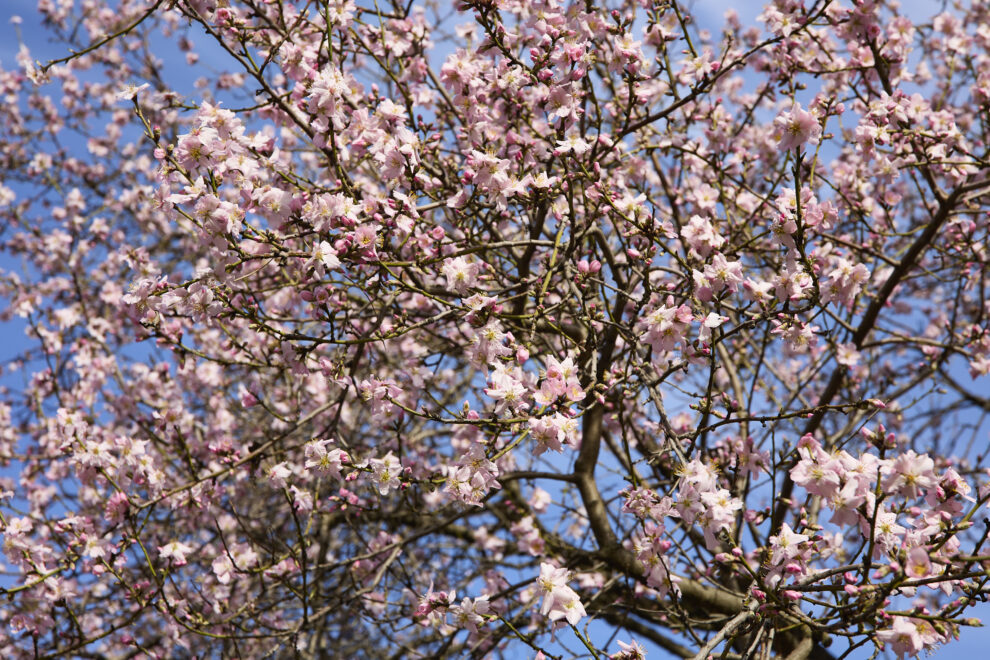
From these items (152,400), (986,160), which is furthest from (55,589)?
(986,160)

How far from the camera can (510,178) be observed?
3.01m

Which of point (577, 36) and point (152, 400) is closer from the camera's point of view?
point (577, 36)

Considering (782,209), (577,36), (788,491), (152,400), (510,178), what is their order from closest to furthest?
1. (782,209)
2. (510,178)
3. (577,36)
4. (788,491)
5. (152,400)

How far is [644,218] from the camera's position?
3.08 meters

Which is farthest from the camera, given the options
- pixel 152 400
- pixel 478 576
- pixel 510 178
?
pixel 478 576

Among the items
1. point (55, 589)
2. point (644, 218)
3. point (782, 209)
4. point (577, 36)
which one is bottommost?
point (55, 589)

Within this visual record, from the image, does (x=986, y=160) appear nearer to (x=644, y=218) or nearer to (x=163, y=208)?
(x=644, y=218)

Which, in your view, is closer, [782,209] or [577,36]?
[782,209]

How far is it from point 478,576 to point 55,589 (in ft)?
9.78

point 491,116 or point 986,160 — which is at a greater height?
point 491,116

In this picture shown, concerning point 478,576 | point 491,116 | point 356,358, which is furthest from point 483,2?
point 478,576

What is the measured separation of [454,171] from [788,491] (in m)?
2.68

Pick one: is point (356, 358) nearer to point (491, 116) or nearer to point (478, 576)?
A: point (491, 116)

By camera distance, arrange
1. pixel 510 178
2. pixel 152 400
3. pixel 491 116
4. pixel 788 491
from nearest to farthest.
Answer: pixel 510 178
pixel 491 116
pixel 788 491
pixel 152 400
